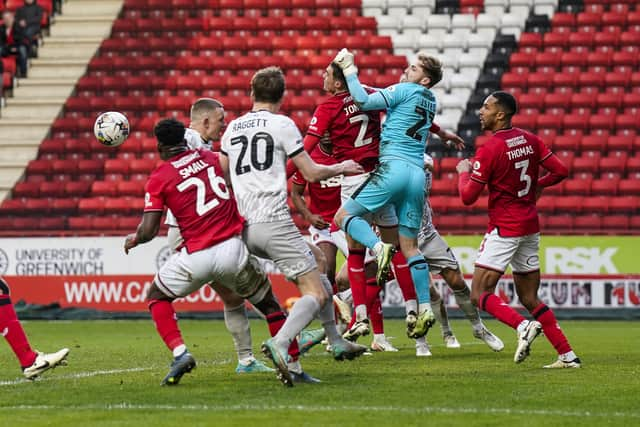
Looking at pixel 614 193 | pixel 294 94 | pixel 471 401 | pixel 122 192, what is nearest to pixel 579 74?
pixel 614 193

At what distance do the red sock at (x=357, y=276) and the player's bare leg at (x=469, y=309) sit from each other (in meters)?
1.19

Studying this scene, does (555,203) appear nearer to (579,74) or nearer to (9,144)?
(579,74)

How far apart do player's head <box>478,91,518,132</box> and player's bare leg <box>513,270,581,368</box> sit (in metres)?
1.27

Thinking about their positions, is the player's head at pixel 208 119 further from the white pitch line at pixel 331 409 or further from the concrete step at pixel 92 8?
the concrete step at pixel 92 8

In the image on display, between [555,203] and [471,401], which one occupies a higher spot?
[471,401]

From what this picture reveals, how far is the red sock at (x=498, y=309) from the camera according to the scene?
940 centimetres


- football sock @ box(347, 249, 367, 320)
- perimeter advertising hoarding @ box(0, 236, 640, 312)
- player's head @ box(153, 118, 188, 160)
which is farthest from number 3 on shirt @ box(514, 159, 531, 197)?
perimeter advertising hoarding @ box(0, 236, 640, 312)

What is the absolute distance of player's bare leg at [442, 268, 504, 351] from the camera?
1101 centimetres

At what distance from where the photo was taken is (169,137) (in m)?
8.01

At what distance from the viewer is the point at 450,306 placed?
60.6 ft

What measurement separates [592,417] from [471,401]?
0.86 meters

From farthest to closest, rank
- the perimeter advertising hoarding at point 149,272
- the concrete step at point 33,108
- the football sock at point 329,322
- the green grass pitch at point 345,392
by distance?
the concrete step at point 33,108 → the perimeter advertising hoarding at point 149,272 → the football sock at point 329,322 → the green grass pitch at point 345,392

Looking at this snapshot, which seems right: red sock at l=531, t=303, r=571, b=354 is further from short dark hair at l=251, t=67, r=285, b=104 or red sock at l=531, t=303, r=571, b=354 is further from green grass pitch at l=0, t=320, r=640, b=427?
short dark hair at l=251, t=67, r=285, b=104

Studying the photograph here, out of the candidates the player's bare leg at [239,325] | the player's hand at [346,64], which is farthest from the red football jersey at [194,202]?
the player's hand at [346,64]
